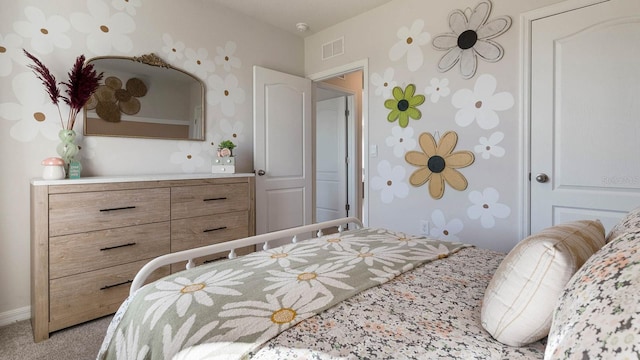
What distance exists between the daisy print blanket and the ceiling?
8.29 ft

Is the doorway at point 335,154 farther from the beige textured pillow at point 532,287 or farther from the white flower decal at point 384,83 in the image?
the beige textured pillow at point 532,287

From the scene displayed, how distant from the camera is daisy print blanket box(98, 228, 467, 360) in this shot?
78 centimetres

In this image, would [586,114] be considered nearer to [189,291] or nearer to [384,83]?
[384,83]

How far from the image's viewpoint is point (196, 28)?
2.90 meters

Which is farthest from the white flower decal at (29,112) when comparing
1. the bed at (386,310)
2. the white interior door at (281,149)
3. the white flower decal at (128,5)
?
the bed at (386,310)

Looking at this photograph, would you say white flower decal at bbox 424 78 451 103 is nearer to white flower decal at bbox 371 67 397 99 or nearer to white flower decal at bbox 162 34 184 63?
white flower decal at bbox 371 67 397 99

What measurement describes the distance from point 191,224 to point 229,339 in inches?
72.2

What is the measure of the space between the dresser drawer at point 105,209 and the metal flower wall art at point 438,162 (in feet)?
6.79

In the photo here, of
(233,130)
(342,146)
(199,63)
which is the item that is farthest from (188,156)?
(342,146)

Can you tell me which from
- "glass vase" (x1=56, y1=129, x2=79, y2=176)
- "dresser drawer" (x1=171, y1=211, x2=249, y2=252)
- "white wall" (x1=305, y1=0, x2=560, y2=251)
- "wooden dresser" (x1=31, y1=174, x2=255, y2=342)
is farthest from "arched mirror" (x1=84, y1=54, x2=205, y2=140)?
"white wall" (x1=305, y1=0, x2=560, y2=251)

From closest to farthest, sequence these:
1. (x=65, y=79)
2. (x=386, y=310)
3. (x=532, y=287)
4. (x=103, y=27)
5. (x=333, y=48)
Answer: (x=532, y=287) → (x=386, y=310) → (x=65, y=79) → (x=103, y=27) → (x=333, y=48)

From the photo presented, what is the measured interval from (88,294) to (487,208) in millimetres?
2864

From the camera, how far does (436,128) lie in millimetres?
2715

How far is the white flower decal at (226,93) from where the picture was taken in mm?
3002
